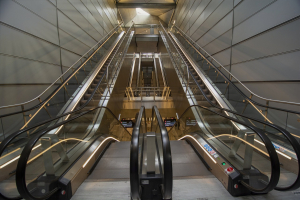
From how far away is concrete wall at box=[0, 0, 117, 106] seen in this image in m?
3.43

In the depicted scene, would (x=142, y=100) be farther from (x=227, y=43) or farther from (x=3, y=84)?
(x=3, y=84)

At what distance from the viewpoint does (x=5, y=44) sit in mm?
3379

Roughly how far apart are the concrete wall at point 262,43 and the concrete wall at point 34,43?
626 cm

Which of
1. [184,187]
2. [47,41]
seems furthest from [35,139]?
[47,41]

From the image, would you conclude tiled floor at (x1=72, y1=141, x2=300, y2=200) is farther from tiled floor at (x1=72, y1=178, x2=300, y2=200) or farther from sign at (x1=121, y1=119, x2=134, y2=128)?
sign at (x1=121, y1=119, x2=134, y2=128)

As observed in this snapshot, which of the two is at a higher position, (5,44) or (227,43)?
(227,43)

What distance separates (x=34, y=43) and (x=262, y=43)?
6348 mm

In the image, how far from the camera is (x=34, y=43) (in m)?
4.25

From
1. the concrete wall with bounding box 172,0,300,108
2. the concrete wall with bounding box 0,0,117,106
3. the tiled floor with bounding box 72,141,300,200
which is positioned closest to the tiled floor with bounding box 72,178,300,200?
the tiled floor with bounding box 72,141,300,200

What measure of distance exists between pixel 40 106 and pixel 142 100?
6.80 meters

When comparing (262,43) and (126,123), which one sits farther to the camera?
(126,123)

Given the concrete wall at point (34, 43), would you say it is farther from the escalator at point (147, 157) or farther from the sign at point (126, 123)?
the sign at point (126, 123)

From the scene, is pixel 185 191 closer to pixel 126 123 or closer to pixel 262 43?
pixel 262 43

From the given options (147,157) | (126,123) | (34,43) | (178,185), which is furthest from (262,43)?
(126,123)
